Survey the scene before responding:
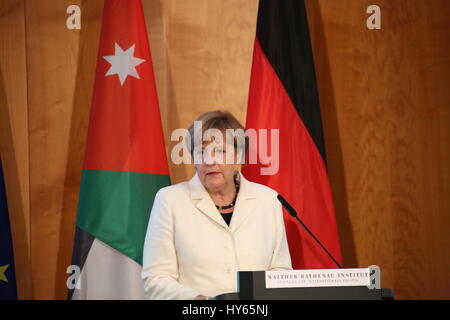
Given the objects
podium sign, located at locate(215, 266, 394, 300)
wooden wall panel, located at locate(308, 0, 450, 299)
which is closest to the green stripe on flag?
podium sign, located at locate(215, 266, 394, 300)

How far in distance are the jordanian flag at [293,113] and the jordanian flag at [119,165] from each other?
0.53 metres

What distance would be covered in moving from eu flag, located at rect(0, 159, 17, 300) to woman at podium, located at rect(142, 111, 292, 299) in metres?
0.95

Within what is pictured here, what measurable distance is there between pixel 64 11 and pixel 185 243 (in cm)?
164

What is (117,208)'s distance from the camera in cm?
270

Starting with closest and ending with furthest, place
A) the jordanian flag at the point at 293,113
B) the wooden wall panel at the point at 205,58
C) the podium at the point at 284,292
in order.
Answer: the podium at the point at 284,292 < the jordanian flag at the point at 293,113 < the wooden wall panel at the point at 205,58

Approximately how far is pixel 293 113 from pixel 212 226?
0.85 metres

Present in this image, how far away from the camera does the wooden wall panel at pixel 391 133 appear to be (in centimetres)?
338

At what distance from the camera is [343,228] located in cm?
337

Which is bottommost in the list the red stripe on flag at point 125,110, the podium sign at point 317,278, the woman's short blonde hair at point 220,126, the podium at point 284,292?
the podium at point 284,292

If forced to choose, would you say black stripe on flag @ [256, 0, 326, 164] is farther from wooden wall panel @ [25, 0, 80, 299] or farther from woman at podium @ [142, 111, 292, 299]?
wooden wall panel @ [25, 0, 80, 299]

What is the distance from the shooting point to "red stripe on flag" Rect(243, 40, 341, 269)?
2.76 m

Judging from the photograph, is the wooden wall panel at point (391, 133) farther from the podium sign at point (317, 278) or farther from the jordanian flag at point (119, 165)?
the podium sign at point (317, 278)

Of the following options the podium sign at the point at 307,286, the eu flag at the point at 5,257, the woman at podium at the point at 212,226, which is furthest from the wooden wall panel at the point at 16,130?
the podium sign at the point at 307,286
